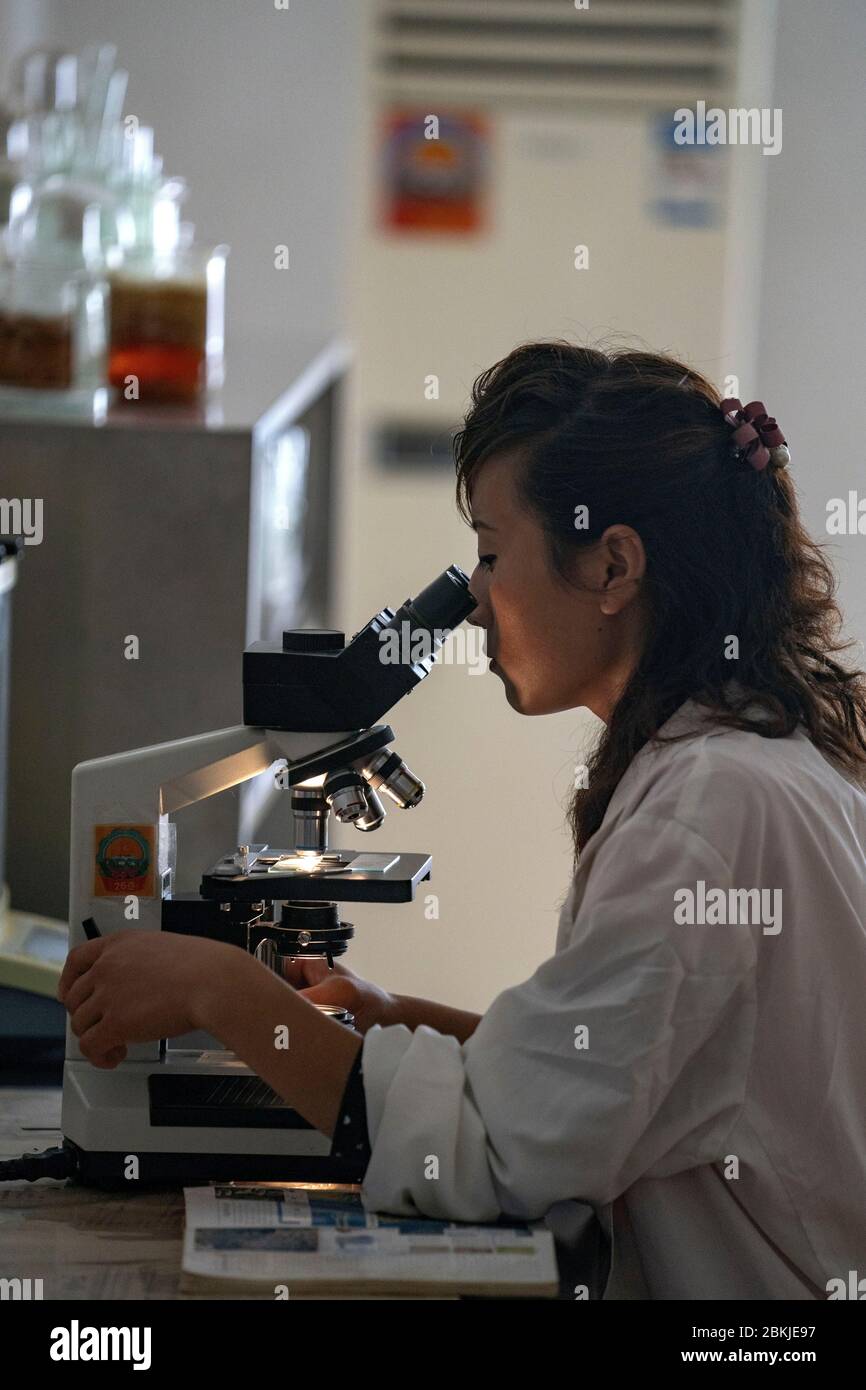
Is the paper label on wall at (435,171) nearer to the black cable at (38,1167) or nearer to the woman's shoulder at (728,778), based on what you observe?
the woman's shoulder at (728,778)

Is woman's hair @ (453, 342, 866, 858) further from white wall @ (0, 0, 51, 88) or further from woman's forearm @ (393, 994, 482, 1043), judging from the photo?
white wall @ (0, 0, 51, 88)

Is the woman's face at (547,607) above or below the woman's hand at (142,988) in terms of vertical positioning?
above

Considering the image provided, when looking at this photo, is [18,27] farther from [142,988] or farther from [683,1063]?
[683,1063]

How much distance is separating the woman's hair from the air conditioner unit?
6.76ft

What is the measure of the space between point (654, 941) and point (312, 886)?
0.26 meters

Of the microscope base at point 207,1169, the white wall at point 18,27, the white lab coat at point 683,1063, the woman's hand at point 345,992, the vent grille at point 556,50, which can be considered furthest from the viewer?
the vent grille at point 556,50

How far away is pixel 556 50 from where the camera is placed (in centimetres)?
329

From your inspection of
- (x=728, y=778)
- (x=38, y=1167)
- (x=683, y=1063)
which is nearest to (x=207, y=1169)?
(x=38, y=1167)

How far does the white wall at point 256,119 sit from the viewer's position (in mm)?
3322

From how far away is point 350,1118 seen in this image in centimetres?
104

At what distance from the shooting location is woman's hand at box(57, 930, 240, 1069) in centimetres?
107

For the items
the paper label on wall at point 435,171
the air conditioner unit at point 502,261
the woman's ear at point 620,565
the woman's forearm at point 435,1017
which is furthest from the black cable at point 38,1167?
the paper label on wall at point 435,171

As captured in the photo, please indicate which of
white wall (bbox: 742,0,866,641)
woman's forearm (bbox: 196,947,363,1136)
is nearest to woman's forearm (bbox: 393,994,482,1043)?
woman's forearm (bbox: 196,947,363,1136)

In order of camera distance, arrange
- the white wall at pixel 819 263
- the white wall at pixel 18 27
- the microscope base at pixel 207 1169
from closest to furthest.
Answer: the microscope base at pixel 207 1169, the white wall at pixel 18 27, the white wall at pixel 819 263
